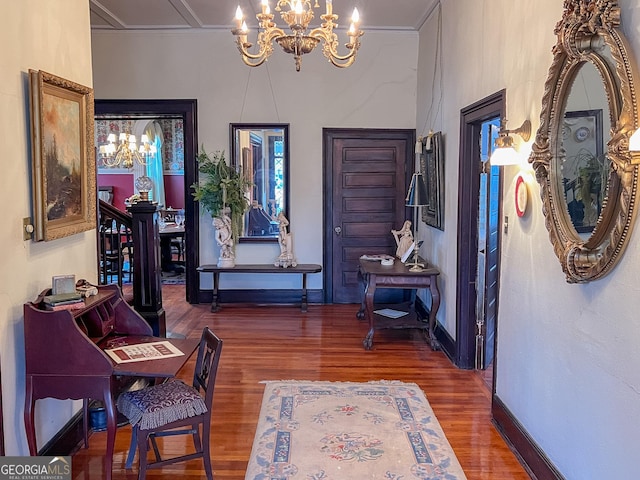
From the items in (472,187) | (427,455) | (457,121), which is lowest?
(427,455)

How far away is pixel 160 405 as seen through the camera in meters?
2.64

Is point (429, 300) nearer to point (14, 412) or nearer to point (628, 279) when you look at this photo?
point (628, 279)

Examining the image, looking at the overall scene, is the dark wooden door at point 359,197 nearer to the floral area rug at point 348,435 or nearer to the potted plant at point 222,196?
the potted plant at point 222,196

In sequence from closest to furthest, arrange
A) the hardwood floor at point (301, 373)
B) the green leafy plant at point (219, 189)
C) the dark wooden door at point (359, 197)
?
the hardwood floor at point (301, 373) → the green leafy plant at point (219, 189) → the dark wooden door at point (359, 197)

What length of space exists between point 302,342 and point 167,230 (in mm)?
4040

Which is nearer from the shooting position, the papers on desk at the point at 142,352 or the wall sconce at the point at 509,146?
the papers on desk at the point at 142,352

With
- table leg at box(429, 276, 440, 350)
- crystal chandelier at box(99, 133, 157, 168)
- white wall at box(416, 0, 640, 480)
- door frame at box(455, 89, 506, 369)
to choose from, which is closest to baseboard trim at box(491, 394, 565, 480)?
white wall at box(416, 0, 640, 480)

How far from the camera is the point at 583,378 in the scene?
7.97 feet

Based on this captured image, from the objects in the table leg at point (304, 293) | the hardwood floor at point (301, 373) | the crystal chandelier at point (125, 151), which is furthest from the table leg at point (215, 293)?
the crystal chandelier at point (125, 151)

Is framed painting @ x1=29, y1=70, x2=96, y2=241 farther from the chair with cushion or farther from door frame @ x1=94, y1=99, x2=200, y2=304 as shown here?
door frame @ x1=94, y1=99, x2=200, y2=304

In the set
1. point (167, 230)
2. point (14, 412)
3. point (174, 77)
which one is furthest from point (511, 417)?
point (167, 230)

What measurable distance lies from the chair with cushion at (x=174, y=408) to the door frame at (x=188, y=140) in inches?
153

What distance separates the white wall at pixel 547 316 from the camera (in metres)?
2.09

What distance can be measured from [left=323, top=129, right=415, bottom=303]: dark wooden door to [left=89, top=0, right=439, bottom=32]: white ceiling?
1.27 m
